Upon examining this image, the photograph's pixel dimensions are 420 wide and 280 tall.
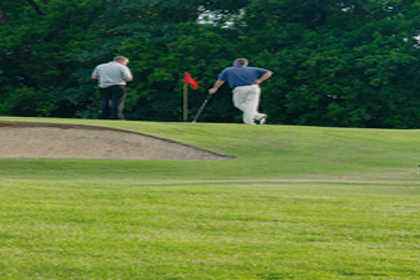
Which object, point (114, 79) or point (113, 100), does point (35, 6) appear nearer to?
point (113, 100)

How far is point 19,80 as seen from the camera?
38938mm

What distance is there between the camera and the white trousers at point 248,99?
58.4ft

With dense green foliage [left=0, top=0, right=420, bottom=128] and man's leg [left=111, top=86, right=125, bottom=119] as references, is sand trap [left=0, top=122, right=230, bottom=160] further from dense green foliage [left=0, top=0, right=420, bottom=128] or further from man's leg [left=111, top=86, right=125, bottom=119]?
dense green foliage [left=0, top=0, right=420, bottom=128]

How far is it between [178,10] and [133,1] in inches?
108

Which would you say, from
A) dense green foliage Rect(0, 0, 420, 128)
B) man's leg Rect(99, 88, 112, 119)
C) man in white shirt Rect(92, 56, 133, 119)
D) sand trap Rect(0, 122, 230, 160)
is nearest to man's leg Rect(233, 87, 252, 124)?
man in white shirt Rect(92, 56, 133, 119)

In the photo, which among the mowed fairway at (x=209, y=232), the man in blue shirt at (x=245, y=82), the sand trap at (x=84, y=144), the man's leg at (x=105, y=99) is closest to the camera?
the mowed fairway at (x=209, y=232)

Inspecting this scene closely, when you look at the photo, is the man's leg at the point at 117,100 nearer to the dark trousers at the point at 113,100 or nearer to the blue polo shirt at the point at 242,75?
the dark trousers at the point at 113,100

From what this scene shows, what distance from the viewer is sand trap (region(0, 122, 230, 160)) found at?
12.9 metres

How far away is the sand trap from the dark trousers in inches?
175

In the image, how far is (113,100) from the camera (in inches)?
728

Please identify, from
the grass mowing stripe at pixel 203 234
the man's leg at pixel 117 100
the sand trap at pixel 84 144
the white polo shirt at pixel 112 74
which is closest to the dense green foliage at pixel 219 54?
the man's leg at pixel 117 100

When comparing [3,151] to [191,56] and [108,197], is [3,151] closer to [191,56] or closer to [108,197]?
[108,197]

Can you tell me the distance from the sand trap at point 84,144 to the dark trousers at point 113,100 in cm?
444

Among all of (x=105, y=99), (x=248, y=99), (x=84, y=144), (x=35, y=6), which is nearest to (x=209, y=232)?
(x=84, y=144)
